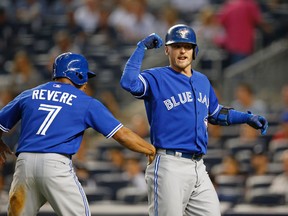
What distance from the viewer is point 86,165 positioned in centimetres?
1297

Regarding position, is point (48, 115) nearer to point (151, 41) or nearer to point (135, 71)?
point (135, 71)

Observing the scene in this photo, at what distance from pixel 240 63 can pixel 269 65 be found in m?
0.42

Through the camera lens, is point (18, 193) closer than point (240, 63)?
Yes

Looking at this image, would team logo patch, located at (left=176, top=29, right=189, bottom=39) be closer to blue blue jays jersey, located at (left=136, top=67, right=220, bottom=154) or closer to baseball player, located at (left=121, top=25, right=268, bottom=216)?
baseball player, located at (left=121, top=25, right=268, bottom=216)

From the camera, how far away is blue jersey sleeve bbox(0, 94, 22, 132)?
743 cm

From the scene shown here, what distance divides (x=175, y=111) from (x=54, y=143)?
0.96m

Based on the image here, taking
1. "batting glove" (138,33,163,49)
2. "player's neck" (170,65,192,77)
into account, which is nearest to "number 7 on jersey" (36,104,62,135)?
"batting glove" (138,33,163,49)

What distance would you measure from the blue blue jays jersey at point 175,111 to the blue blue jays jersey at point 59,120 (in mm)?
378

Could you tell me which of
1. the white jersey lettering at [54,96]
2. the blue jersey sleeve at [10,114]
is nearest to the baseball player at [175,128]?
the white jersey lettering at [54,96]

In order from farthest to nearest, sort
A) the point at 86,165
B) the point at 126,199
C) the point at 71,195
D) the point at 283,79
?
the point at 283,79, the point at 86,165, the point at 126,199, the point at 71,195

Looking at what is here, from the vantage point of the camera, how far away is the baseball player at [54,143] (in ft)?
23.6

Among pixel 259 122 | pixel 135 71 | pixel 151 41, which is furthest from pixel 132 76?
pixel 259 122

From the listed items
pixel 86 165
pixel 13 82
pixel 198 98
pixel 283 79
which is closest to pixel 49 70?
pixel 13 82

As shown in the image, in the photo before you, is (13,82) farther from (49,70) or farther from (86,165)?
(86,165)
